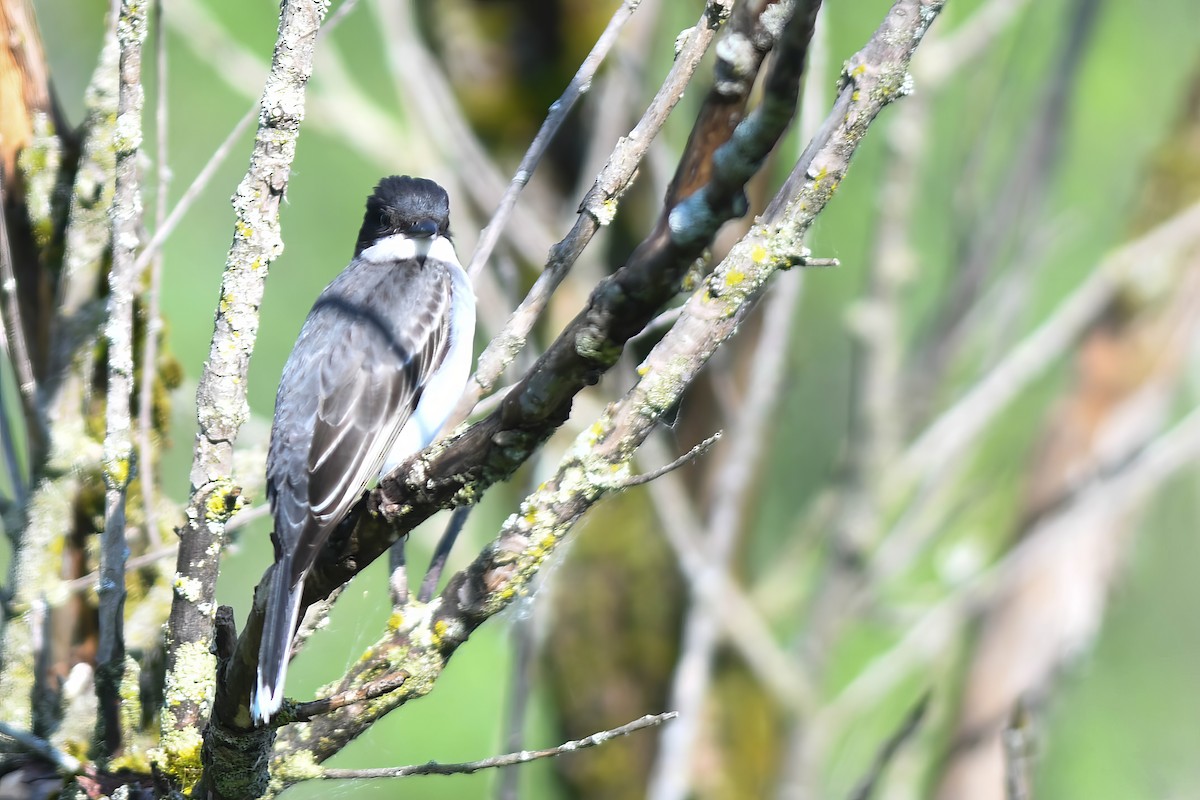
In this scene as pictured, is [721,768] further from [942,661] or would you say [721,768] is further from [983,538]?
[983,538]

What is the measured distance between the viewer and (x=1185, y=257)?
5520 mm

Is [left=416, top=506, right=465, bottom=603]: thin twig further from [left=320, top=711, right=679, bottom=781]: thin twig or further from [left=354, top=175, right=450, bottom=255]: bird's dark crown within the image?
[left=354, top=175, right=450, bottom=255]: bird's dark crown

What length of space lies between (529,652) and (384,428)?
42.1 inches

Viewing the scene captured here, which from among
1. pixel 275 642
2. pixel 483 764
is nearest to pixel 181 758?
pixel 275 642

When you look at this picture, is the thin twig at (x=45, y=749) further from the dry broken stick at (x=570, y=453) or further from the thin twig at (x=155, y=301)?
the thin twig at (x=155, y=301)

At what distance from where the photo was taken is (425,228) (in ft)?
15.0

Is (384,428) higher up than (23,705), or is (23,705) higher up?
(384,428)

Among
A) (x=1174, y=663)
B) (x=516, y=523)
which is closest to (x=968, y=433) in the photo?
(x=516, y=523)

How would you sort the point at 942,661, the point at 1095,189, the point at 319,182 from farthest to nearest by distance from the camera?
1. the point at 319,182
2. the point at 1095,189
3. the point at 942,661

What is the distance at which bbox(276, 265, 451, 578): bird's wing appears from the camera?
3426mm

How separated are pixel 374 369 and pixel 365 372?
0.03 metres

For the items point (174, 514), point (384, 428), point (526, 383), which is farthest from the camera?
point (384, 428)

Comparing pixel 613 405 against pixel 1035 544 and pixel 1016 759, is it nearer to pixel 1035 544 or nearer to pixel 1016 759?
pixel 1016 759

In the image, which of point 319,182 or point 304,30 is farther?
point 319,182
